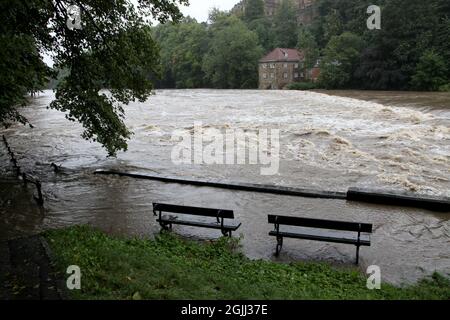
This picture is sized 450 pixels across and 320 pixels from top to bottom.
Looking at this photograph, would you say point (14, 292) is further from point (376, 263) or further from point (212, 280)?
point (376, 263)

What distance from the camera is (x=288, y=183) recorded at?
567 inches

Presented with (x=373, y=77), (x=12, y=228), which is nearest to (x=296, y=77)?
(x=373, y=77)

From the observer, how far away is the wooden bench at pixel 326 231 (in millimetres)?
7875

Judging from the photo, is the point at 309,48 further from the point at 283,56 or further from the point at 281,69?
the point at 281,69

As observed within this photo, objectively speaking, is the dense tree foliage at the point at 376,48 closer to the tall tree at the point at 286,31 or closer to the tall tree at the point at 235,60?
the tall tree at the point at 235,60

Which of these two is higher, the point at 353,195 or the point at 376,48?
the point at 376,48

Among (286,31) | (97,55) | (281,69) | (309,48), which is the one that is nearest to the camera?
(97,55)

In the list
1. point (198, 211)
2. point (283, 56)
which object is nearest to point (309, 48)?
point (283, 56)

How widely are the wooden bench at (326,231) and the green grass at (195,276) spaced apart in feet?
2.14

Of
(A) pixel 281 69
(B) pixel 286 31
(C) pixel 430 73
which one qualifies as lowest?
(C) pixel 430 73

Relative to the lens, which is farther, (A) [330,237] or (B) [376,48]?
(B) [376,48]

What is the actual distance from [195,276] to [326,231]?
350 cm

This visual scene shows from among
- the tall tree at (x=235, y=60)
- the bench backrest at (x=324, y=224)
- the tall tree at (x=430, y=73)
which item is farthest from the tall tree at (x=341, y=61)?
the bench backrest at (x=324, y=224)

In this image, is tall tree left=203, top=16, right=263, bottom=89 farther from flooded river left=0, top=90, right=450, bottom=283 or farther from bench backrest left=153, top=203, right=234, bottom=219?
bench backrest left=153, top=203, right=234, bottom=219
